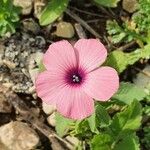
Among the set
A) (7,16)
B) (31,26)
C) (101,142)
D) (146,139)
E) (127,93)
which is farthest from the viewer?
(31,26)

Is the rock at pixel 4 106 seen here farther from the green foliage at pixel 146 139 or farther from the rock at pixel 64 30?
the green foliage at pixel 146 139

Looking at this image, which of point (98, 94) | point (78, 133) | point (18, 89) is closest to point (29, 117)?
point (18, 89)

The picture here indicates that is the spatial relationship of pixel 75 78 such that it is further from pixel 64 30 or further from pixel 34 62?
pixel 64 30

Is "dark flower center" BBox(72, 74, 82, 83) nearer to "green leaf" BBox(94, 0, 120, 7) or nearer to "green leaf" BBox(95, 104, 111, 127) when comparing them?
"green leaf" BBox(95, 104, 111, 127)

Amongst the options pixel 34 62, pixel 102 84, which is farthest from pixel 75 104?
pixel 34 62

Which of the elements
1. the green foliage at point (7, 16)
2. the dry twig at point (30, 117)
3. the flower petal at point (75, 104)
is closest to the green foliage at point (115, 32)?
the green foliage at point (7, 16)

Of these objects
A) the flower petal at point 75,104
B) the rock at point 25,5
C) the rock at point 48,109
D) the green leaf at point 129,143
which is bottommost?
the rock at point 48,109

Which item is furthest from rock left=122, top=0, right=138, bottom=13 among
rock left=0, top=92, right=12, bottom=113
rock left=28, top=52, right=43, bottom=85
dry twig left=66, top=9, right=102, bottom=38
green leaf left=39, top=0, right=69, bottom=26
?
rock left=0, top=92, right=12, bottom=113
